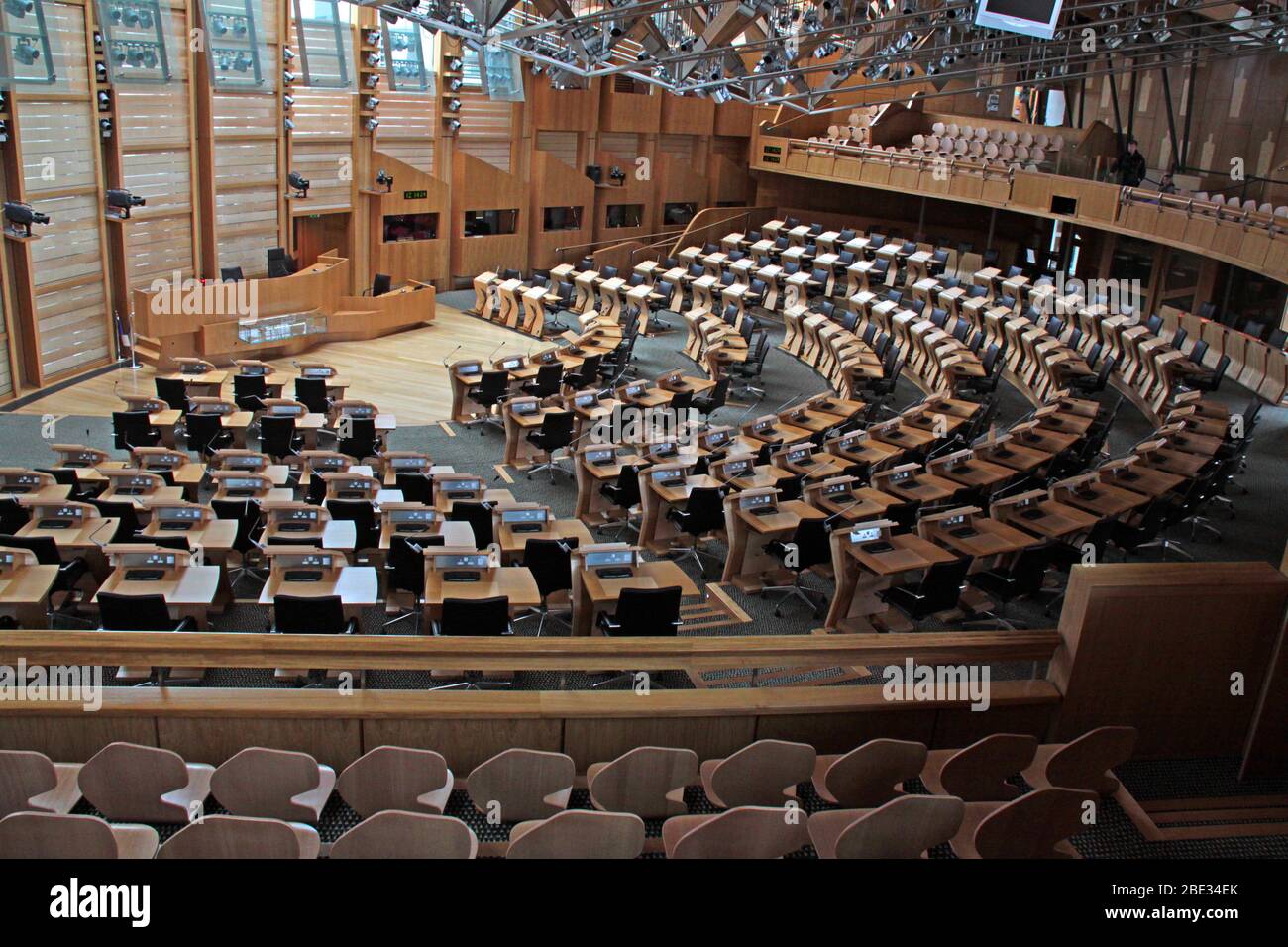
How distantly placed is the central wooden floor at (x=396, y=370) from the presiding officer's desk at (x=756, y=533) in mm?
6246

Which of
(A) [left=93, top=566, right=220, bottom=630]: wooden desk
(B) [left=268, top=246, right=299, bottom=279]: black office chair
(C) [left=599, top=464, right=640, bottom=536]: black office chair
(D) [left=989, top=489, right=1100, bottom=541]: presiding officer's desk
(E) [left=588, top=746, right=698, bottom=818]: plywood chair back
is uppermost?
(B) [left=268, top=246, right=299, bottom=279]: black office chair

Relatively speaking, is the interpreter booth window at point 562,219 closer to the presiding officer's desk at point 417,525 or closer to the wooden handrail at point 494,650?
the presiding officer's desk at point 417,525

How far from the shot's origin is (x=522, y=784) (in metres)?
4.93

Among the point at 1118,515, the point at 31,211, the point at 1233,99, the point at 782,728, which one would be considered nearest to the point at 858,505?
the point at 1118,515

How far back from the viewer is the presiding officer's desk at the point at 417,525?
8.88 m

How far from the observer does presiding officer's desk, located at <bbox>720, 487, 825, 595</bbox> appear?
974 centimetres

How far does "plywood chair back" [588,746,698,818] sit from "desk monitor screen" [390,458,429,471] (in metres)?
6.38

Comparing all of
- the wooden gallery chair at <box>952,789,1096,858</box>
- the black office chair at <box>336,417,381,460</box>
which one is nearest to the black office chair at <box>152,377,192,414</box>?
the black office chair at <box>336,417,381,460</box>

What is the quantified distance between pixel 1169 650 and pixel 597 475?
6371 millimetres

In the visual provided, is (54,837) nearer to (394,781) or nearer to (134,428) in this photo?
(394,781)

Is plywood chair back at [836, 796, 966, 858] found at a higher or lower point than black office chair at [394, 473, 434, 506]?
higher

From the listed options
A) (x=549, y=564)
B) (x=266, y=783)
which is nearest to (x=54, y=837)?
(x=266, y=783)

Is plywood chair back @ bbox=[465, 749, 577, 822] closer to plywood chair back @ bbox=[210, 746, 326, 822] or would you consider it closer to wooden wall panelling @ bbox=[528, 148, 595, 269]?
plywood chair back @ bbox=[210, 746, 326, 822]
